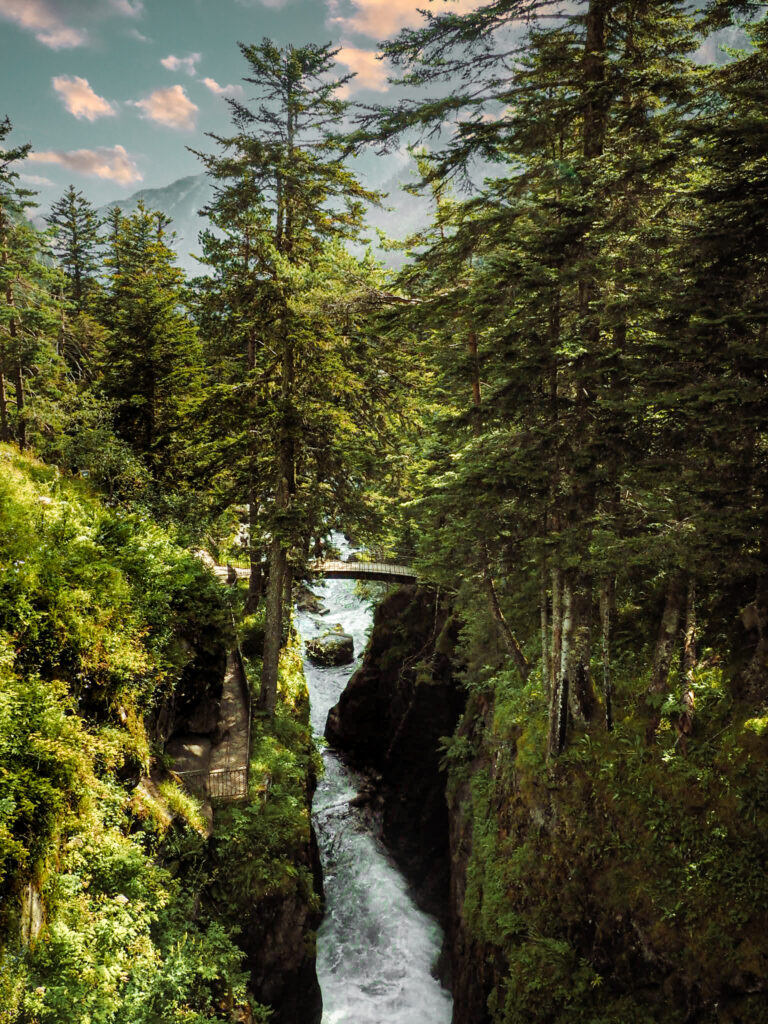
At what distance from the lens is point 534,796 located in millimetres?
11820

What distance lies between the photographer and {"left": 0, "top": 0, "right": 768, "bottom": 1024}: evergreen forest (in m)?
6.74

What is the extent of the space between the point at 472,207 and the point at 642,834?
39.1ft

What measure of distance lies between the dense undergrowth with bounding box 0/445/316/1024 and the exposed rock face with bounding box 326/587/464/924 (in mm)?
9396

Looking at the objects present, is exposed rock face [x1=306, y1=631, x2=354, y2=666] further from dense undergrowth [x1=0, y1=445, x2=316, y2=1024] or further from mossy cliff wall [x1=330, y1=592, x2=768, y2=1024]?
dense undergrowth [x1=0, y1=445, x2=316, y2=1024]

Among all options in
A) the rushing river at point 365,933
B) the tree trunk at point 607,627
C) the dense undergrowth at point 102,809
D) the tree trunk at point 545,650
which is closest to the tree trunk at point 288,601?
the dense undergrowth at point 102,809

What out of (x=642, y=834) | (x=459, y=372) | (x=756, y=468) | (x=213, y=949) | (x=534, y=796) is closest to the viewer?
(x=756, y=468)

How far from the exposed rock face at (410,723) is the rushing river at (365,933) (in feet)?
2.73

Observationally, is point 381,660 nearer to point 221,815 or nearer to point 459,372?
point 221,815

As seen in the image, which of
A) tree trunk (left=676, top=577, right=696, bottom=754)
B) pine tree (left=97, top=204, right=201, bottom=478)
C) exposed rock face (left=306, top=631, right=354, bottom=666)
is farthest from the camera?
exposed rock face (left=306, top=631, right=354, bottom=666)

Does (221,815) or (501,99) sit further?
(221,815)

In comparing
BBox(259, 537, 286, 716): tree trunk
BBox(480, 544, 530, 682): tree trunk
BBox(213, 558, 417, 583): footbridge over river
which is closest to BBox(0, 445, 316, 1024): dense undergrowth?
BBox(259, 537, 286, 716): tree trunk

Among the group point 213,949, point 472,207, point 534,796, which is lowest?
point 213,949

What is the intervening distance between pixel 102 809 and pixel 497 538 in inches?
358

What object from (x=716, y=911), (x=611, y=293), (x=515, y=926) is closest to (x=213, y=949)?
(x=515, y=926)
